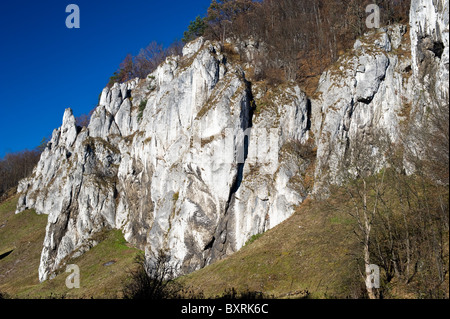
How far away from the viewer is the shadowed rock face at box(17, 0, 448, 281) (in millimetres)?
27250

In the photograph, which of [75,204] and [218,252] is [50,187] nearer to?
[75,204]

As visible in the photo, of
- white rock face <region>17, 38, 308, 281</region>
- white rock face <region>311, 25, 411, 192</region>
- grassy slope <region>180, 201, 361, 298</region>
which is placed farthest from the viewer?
white rock face <region>17, 38, 308, 281</region>

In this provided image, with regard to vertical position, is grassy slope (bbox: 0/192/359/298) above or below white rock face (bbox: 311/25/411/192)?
below

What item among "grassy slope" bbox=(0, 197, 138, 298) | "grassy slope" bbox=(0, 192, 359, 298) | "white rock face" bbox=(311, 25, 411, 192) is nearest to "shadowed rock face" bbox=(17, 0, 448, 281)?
"white rock face" bbox=(311, 25, 411, 192)

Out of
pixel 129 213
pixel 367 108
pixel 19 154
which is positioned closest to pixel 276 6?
pixel 367 108

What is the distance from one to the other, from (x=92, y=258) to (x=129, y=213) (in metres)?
7.21

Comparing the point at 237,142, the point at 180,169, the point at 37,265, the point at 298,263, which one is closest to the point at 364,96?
the point at 237,142

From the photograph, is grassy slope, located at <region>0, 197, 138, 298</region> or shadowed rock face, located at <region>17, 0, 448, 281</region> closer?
shadowed rock face, located at <region>17, 0, 448, 281</region>

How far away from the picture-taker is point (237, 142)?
3055 centimetres

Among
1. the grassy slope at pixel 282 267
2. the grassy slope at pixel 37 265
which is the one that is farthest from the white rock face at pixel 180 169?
the grassy slope at pixel 282 267

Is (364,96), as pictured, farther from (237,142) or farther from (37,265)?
(37,265)

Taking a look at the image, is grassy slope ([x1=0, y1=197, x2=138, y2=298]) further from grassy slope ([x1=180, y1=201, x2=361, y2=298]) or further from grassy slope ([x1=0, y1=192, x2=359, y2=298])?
grassy slope ([x1=180, y1=201, x2=361, y2=298])

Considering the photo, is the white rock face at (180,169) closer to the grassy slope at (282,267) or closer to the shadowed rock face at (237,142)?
the shadowed rock face at (237,142)
